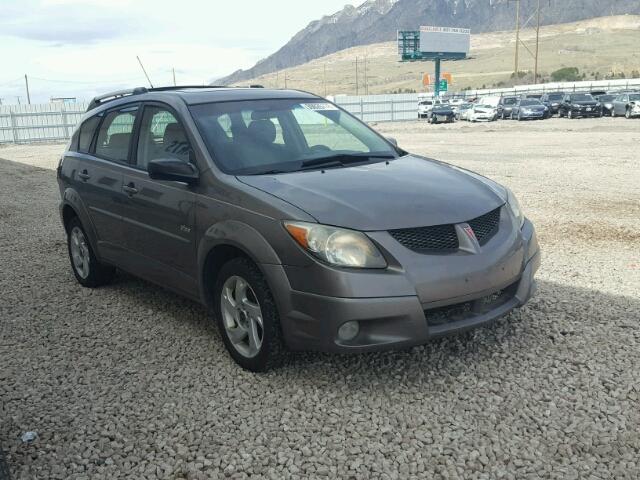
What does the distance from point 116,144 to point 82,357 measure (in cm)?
184

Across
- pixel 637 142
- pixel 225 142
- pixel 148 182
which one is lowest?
pixel 637 142

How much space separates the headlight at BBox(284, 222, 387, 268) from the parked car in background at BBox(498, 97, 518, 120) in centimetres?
3922

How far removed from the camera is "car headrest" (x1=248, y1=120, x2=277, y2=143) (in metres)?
4.64

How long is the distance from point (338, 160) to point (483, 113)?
37.9m

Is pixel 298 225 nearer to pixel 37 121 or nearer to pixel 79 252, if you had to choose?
pixel 79 252

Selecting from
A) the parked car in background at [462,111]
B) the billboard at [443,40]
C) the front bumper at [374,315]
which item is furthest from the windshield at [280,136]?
the billboard at [443,40]

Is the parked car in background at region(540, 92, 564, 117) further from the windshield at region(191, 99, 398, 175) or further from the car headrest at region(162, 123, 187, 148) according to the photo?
the car headrest at region(162, 123, 187, 148)

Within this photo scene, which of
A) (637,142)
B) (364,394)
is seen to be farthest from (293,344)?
(637,142)

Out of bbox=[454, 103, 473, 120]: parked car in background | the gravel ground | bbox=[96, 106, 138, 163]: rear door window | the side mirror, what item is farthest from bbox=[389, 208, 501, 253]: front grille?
bbox=[454, 103, 473, 120]: parked car in background

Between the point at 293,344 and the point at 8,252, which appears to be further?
the point at 8,252

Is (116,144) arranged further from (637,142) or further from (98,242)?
(637,142)

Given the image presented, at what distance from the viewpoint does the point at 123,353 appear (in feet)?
15.1

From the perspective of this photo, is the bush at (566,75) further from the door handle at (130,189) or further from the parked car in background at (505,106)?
the door handle at (130,189)

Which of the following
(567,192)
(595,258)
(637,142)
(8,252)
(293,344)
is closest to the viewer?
(293,344)
